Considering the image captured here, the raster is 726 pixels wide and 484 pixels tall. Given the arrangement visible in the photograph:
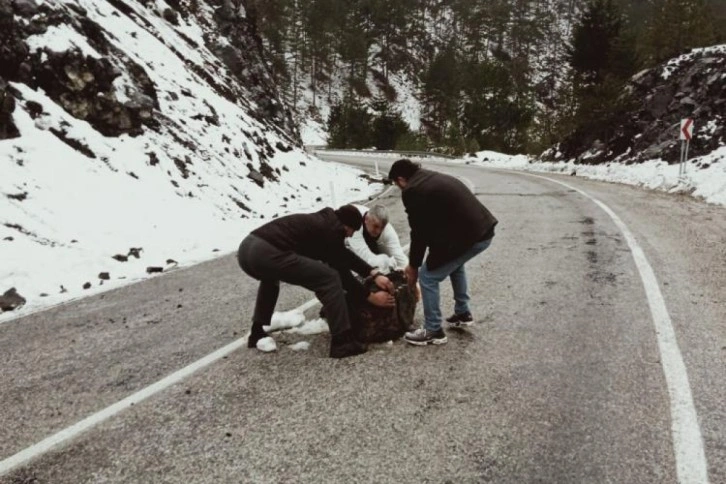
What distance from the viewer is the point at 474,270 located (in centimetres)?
752

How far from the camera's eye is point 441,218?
182 inches

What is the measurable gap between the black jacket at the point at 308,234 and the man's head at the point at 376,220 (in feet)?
2.21

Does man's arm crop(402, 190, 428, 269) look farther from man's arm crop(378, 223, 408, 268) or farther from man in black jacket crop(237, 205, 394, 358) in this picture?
man's arm crop(378, 223, 408, 268)

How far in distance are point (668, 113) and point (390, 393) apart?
80.7 ft

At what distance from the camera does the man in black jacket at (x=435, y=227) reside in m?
4.54

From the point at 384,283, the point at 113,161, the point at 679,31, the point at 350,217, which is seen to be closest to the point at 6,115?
the point at 113,161

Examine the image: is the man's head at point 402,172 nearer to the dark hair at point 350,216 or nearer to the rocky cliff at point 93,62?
the dark hair at point 350,216

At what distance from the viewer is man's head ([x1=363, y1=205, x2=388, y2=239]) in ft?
17.2

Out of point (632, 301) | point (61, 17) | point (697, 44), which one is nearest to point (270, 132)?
point (61, 17)

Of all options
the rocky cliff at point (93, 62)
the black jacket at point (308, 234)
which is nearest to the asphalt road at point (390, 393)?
the black jacket at point (308, 234)

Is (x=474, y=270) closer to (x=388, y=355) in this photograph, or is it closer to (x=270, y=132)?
(x=388, y=355)

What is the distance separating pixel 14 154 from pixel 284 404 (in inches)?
349

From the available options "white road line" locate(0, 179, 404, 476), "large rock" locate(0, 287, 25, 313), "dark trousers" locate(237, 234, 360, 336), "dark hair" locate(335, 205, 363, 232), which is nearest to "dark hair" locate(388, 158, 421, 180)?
"dark hair" locate(335, 205, 363, 232)

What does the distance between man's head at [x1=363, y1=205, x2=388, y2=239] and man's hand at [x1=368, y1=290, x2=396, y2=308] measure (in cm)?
74
